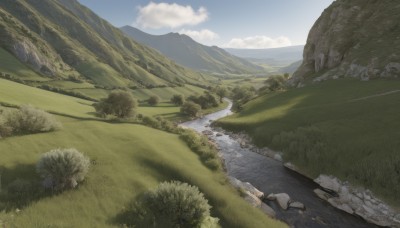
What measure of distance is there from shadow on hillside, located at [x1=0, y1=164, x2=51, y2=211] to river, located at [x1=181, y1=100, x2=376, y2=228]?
23300 millimetres

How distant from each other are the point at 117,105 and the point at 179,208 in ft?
163

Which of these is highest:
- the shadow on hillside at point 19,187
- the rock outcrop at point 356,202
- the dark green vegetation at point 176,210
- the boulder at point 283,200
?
the shadow on hillside at point 19,187

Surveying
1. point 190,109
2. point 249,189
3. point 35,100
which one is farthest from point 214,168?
point 190,109

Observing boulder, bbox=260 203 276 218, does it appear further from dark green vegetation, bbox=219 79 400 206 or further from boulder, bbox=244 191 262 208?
dark green vegetation, bbox=219 79 400 206

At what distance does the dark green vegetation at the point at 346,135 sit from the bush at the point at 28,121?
37.6 m

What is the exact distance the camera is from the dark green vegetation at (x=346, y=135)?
111 ft

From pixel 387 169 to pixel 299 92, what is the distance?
59626 millimetres

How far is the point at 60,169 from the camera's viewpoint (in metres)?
22.5

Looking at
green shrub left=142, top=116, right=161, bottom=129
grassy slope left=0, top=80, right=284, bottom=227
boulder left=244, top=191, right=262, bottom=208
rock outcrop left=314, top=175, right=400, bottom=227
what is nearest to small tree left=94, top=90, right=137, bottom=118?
green shrub left=142, top=116, right=161, bottom=129

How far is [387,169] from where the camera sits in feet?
108

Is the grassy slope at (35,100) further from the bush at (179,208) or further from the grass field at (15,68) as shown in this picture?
the grass field at (15,68)

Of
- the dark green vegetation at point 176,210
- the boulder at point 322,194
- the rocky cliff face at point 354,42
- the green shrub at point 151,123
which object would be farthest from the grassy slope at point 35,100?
the rocky cliff face at point 354,42

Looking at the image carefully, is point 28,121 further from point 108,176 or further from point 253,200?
point 253,200

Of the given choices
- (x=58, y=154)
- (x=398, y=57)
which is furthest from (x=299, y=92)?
(x=58, y=154)
